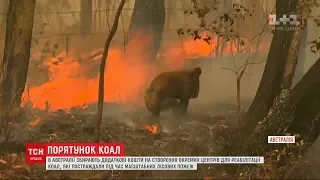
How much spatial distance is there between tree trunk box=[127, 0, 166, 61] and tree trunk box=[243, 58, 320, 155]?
0.47 metres

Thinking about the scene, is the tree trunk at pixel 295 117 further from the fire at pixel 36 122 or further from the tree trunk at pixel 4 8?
the tree trunk at pixel 4 8

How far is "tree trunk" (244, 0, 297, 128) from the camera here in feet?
4.54

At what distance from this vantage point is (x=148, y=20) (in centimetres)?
138

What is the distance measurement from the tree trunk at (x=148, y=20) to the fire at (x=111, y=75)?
0.02m

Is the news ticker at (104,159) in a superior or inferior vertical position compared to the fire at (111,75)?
inferior

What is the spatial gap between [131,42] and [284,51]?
524mm

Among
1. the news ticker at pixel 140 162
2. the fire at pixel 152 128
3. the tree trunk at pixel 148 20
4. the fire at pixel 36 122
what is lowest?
the news ticker at pixel 140 162

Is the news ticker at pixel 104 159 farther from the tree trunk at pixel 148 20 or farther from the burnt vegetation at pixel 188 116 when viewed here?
the tree trunk at pixel 148 20

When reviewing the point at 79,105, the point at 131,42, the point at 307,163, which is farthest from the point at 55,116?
the point at 307,163

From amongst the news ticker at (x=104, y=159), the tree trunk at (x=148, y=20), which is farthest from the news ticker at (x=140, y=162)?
the tree trunk at (x=148, y=20)

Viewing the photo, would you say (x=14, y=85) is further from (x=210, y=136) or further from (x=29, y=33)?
(x=210, y=136)

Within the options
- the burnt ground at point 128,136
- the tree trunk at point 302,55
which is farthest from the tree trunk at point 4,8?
the tree trunk at point 302,55

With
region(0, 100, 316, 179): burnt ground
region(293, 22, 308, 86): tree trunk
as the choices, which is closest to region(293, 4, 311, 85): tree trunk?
region(293, 22, 308, 86): tree trunk

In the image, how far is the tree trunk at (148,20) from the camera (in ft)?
4.52
